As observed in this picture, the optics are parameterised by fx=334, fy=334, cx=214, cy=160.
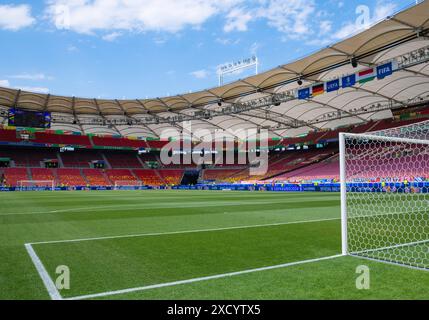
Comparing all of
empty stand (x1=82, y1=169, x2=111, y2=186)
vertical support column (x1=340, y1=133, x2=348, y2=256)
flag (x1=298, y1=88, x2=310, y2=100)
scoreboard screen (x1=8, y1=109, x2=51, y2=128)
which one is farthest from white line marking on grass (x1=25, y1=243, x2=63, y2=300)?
empty stand (x1=82, y1=169, x2=111, y2=186)

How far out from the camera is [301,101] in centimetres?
3950

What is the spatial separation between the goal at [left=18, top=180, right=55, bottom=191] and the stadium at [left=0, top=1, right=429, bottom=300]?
19.5 inches

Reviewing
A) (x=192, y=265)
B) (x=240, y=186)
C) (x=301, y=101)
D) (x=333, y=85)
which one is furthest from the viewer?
(x=240, y=186)

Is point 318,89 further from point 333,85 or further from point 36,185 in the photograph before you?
point 36,185

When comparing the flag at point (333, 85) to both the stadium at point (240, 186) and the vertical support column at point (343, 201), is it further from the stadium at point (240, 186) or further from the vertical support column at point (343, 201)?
the vertical support column at point (343, 201)

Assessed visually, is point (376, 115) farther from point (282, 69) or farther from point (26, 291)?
point (26, 291)

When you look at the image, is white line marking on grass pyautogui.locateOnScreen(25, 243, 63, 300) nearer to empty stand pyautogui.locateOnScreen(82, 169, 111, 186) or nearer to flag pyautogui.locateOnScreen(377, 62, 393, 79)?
flag pyautogui.locateOnScreen(377, 62, 393, 79)

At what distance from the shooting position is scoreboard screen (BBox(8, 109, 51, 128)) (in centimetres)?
3981

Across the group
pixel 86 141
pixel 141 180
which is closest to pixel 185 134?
pixel 141 180

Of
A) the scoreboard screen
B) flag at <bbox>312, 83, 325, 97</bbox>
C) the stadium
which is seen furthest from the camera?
the scoreboard screen

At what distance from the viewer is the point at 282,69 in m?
30.9

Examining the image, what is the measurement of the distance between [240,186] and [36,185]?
Result: 29244 millimetres

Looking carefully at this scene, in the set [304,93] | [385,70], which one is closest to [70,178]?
[304,93]
